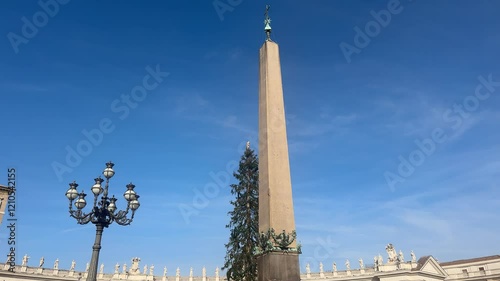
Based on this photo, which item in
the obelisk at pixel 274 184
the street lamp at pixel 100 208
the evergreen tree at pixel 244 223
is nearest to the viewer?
the obelisk at pixel 274 184

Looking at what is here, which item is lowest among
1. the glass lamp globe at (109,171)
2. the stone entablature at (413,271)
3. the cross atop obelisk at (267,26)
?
the stone entablature at (413,271)

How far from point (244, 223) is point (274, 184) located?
19167 millimetres

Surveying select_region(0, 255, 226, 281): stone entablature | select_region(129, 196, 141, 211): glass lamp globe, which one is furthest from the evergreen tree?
select_region(0, 255, 226, 281): stone entablature

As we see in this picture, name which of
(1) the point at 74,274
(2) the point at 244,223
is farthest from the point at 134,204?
(1) the point at 74,274

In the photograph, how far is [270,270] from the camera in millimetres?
7910

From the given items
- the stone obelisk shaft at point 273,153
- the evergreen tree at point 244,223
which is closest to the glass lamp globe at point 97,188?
the stone obelisk shaft at point 273,153

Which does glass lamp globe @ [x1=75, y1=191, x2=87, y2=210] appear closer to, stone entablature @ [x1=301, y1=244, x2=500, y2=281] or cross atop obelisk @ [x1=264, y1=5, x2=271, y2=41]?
cross atop obelisk @ [x1=264, y1=5, x2=271, y2=41]

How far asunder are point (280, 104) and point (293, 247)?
3.71m

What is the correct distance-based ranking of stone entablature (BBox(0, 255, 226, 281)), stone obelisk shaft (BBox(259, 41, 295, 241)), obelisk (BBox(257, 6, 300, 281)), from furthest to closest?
stone entablature (BBox(0, 255, 226, 281)) → stone obelisk shaft (BBox(259, 41, 295, 241)) → obelisk (BBox(257, 6, 300, 281))

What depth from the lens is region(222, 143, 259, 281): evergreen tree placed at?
24531mm

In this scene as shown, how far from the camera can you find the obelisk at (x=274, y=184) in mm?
8094

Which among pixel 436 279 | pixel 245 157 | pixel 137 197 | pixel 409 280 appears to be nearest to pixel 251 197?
pixel 245 157

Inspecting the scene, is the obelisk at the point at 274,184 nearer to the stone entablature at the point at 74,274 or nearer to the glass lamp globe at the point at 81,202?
the glass lamp globe at the point at 81,202

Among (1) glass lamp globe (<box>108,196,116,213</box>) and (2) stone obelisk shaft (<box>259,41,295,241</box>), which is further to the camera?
(1) glass lamp globe (<box>108,196,116,213</box>)
